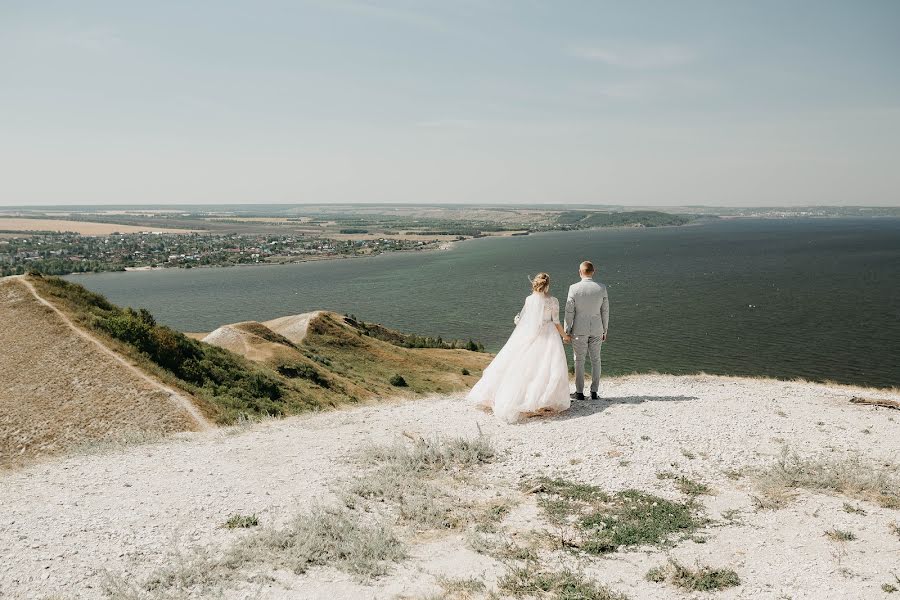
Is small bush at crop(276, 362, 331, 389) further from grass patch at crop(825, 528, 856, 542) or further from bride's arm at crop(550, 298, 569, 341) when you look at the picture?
grass patch at crop(825, 528, 856, 542)

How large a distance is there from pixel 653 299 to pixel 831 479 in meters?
96.6

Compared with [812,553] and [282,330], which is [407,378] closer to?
[282,330]

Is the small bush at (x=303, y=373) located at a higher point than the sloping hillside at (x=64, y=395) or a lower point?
lower

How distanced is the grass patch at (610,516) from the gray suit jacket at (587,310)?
432 cm

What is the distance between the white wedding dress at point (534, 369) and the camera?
40.9 feet

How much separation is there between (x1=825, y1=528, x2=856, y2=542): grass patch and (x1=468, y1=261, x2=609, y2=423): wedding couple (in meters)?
5.81

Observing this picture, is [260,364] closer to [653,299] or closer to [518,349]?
[518,349]

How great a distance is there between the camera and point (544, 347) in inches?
497

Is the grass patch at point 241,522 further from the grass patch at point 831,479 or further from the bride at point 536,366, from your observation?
the grass patch at point 831,479

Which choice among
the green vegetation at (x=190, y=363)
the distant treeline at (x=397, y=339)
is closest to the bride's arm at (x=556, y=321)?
the green vegetation at (x=190, y=363)

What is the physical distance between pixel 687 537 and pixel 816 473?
3284 millimetres

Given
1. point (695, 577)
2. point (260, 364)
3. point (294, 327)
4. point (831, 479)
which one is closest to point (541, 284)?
point (831, 479)

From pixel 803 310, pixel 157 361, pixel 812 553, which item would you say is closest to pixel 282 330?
pixel 157 361

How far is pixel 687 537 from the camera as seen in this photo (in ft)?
25.6
